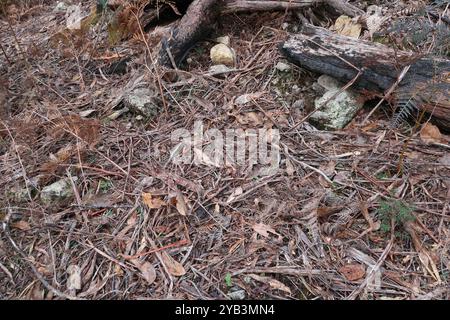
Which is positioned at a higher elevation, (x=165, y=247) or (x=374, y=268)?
(x=165, y=247)

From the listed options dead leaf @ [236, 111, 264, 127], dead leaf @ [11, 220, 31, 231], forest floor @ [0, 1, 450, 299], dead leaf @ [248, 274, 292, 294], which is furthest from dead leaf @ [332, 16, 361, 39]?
dead leaf @ [11, 220, 31, 231]

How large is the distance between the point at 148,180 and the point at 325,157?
1009 millimetres

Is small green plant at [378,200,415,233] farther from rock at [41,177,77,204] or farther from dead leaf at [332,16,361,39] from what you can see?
rock at [41,177,77,204]

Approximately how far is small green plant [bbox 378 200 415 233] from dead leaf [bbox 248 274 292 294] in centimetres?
56

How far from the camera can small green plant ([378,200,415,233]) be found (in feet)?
5.93

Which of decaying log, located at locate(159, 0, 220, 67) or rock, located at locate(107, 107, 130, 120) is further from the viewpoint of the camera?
decaying log, located at locate(159, 0, 220, 67)

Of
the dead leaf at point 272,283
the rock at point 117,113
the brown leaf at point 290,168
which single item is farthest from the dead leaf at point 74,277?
the brown leaf at point 290,168

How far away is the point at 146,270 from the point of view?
1.80 m

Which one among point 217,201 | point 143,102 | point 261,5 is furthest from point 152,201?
point 261,5

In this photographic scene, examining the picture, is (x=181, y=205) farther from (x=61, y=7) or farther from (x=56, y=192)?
(x=61, y=7)

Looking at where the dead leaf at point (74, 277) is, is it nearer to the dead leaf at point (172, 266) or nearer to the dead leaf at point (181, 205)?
the dead leaf at point (172, 266)

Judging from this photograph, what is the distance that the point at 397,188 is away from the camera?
6.52 feet
